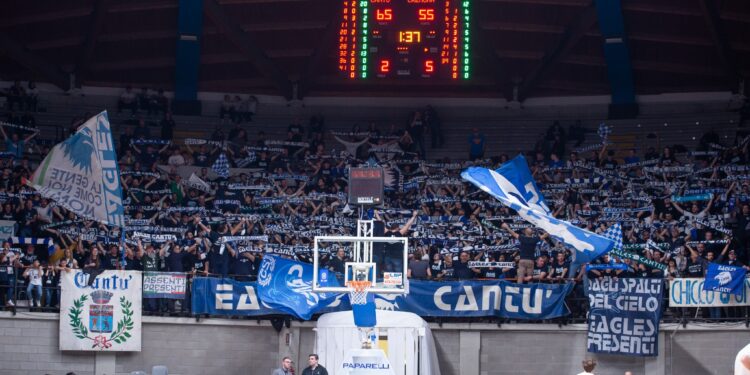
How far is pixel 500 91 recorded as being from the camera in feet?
135

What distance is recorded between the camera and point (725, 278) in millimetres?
25062

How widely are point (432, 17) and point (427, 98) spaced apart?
9.66 meters

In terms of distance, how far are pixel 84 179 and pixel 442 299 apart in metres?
8.22

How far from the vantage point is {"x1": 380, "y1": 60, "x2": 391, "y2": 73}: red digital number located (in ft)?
105

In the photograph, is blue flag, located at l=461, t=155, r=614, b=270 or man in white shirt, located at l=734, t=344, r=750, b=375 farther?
blue flag, located at l=461, t=155, r=614, b=270

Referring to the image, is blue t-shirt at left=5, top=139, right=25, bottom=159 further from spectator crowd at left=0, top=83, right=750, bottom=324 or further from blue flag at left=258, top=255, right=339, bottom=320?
blue flag at left=258, top=255, right=339, bottom=320

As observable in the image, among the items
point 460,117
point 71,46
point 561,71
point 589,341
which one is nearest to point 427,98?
point 460,117

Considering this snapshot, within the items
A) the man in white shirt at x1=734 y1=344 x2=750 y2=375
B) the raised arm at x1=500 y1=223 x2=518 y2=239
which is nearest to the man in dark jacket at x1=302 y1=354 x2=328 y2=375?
the raised arm at x1=500 y1=223 x2=518 y2=239

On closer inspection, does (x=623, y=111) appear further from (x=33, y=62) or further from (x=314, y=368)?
(x=314, y=368)

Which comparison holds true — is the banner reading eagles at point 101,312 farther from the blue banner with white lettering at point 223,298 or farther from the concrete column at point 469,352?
the concrete column at point 469,352

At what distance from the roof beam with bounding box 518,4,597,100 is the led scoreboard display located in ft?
19.5

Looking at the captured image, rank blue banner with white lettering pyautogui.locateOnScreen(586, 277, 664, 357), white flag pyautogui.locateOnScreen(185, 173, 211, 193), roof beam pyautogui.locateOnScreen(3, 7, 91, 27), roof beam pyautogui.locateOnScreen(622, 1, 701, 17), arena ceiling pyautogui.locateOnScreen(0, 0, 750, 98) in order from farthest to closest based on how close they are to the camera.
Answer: roof beam pyautogui.locateOnScreen(3, 7, 91, 27) < arena ceiling pyautogui.locateOnScreen(0, 0, 750, 98) < roof beam pyautogui.locateOnScreen(622, 1, 701, 17) < white flag pyautogui.locateOnScreen(185, 173, 211, 193) < blue banner with white lettering pyautogui.locateOnScreen(586, 277, 664, 357)

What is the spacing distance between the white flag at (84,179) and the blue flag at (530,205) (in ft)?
24.2

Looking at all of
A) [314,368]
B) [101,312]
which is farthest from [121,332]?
[314,368]
